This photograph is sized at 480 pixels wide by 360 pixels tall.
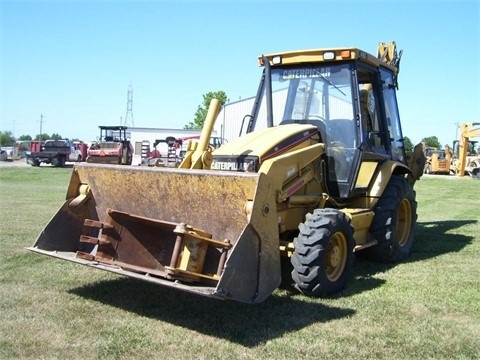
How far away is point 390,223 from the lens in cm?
710

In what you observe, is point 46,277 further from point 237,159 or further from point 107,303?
point 237,159

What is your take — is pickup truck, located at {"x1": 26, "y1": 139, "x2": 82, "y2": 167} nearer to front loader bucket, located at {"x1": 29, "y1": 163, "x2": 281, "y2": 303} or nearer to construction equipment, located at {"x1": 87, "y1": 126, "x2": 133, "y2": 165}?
construction equipment, located at {"x1": 87, "y1": 126, "x2": 133, "y2": 165}

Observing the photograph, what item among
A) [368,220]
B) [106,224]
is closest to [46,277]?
[106,224]

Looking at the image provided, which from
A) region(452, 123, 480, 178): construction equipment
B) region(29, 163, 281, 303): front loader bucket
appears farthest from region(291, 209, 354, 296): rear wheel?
region(452, 123, 480, 178): construction equipment

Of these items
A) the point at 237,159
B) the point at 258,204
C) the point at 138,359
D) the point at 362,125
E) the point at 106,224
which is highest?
the point at 362,125

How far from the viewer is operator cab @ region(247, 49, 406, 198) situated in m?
6.76

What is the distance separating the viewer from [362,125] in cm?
681

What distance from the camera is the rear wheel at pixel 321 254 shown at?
5.40 m

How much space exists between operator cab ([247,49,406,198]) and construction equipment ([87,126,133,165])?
22.6 m

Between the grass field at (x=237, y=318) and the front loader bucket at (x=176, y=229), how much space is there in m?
0.36

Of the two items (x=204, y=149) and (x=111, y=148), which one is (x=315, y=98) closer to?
(x=204, y=149)

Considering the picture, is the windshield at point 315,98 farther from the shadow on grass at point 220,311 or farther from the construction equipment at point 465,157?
the construction equipment at point 465,157

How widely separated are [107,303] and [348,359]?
2.50 m

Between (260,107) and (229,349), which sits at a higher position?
(260,107)
